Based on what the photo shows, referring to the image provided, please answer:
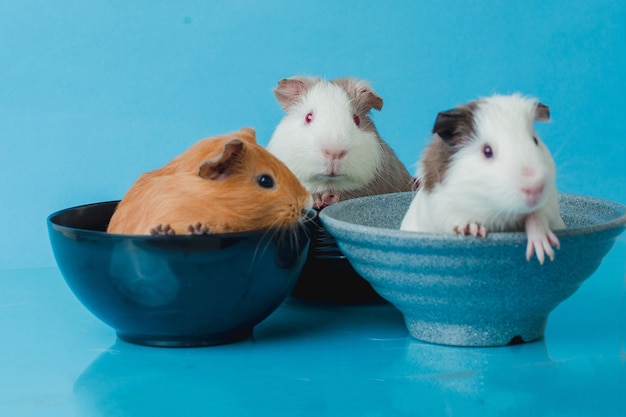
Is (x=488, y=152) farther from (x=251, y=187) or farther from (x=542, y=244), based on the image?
(x=251, y=187)

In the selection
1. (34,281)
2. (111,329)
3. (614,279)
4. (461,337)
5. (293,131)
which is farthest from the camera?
(34,281)

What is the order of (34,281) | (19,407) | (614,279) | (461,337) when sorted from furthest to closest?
(34,281)
(614,279)
(461,337)
(19,407)

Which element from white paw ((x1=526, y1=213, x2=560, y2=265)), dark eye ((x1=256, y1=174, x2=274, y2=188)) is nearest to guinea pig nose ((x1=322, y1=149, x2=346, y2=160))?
dark eye ((x1=256, y1=174, x2=274, y2=188))

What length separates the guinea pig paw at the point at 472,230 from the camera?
2.71 m

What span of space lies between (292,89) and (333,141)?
343 millimetres

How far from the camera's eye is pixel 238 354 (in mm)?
3035

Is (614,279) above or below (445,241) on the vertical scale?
below

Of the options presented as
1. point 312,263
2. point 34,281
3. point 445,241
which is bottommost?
point 34,281

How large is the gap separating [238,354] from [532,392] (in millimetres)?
890

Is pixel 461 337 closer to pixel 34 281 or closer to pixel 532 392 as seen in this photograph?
pixel 532 392

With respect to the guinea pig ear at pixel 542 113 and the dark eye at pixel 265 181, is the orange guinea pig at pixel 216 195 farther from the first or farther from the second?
the guinea pig ear at pixel 542 113

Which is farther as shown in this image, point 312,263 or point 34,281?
point 34,281

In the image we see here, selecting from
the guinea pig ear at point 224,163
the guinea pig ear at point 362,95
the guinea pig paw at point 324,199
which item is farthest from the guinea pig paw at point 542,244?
the guinea pig ear at point 362,95

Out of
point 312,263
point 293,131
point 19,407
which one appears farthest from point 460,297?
point 19,407
